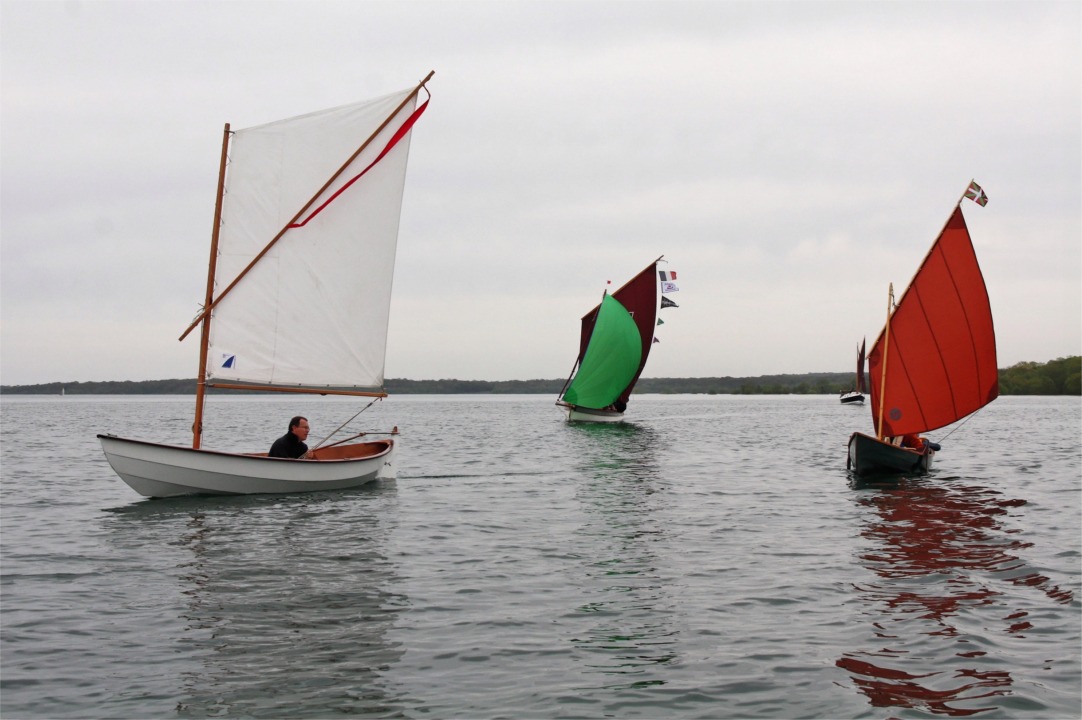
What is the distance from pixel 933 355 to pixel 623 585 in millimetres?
19479

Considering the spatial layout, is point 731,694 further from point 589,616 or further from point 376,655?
point 376,655

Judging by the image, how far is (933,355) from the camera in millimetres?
28938

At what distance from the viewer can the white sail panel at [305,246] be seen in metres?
22.9

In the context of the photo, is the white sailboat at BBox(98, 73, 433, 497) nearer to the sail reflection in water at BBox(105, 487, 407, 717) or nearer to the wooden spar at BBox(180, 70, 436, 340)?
the wooden spar at BBox(180, 70, 436, 340)

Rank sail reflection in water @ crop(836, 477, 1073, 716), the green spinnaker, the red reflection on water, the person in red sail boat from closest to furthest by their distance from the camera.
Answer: the red reflection on water
sail reflection in water @ crop(836, 477, 1073, 716)
the person in red sail boat
the green spinnaker

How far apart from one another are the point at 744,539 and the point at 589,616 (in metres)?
6.72

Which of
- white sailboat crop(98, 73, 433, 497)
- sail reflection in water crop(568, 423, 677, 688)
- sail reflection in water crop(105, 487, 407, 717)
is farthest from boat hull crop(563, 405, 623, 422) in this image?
sail reflection in water crop(105, 487, 407, 717)

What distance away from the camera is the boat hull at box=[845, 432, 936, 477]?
28172 mm

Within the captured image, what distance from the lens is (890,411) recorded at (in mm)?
29797

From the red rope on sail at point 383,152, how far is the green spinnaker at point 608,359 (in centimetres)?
3939

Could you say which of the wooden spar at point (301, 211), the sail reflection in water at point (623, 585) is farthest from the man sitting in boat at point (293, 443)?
the sail reflection in water at point (623, 585)

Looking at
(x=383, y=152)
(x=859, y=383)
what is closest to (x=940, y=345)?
(x=383, y=152)

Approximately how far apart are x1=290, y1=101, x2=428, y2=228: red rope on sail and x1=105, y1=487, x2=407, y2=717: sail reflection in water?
7.74m

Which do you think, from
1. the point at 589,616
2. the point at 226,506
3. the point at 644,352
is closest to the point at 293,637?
the point at 589,616
